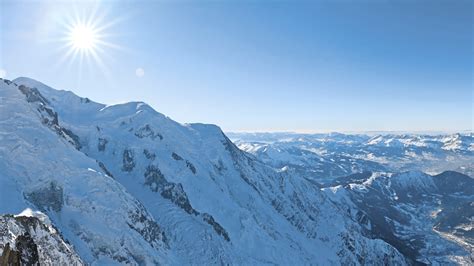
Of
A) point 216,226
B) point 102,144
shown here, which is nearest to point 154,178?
point 102,144

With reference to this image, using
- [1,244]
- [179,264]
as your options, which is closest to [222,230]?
[179,264]

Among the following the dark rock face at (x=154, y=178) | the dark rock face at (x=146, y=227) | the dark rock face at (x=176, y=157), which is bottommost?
the dark rock face at (x=146, y=227)

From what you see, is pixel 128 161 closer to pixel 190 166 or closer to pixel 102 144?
pixel 102 144

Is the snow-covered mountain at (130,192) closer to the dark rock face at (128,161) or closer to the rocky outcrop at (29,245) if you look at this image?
the dark rock face at (128,161)

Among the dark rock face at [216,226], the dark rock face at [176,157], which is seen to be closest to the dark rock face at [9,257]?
the dark rock face at [216,226]

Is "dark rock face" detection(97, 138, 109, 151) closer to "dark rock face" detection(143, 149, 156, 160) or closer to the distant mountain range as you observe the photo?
the distant mountain range

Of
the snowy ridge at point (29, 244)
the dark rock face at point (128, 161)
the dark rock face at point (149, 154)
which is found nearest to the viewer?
the snowy ridge at point (29, 244)

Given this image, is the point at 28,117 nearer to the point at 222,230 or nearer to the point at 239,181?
the point at 222,230
